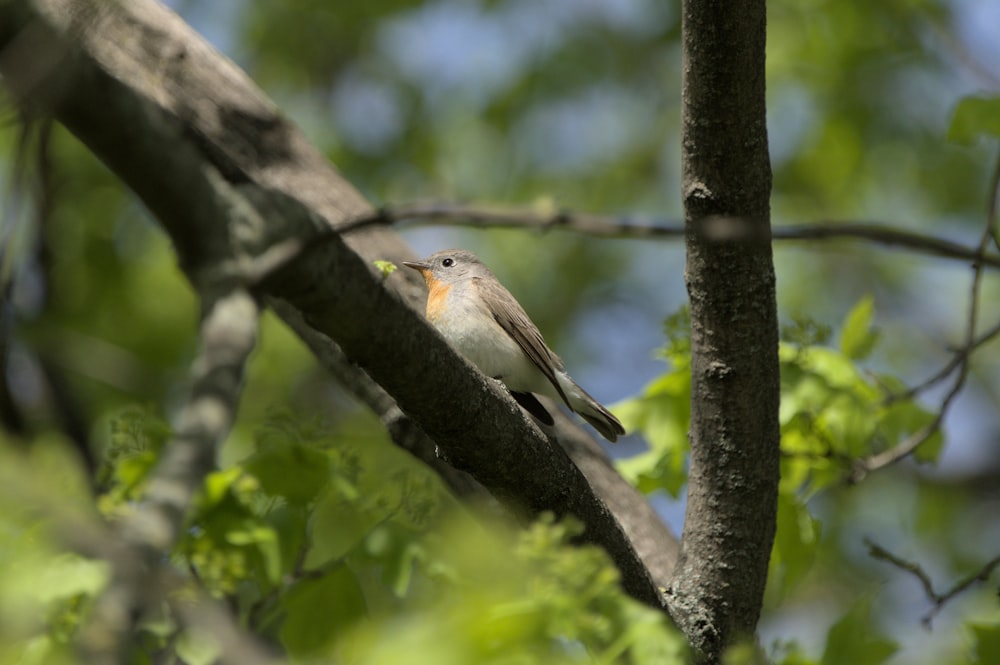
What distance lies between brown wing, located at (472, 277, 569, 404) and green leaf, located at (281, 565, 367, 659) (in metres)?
2.32

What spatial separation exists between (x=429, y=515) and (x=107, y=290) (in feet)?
20.4

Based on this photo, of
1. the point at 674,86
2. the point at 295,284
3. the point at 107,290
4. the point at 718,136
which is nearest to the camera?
the point at 295,284

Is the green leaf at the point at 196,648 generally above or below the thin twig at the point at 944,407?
below

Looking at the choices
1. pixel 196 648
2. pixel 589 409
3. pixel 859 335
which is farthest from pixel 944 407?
pixel 196 648

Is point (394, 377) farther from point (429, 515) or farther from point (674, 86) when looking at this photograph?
point (674, 86)

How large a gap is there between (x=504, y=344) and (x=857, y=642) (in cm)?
285

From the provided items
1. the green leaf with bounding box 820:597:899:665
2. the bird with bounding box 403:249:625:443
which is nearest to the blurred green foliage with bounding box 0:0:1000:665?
the green leaf with bounding box 820:597:899:665

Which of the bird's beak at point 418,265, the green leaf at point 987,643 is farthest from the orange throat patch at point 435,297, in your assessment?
the green leaf at point 987,643

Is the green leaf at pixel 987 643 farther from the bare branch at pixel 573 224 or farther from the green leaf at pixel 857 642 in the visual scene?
the bare branch at pixel 573 224

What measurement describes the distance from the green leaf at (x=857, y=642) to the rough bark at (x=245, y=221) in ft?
2.19

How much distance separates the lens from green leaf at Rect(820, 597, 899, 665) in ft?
12.1

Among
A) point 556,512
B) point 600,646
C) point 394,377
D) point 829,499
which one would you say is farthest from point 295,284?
point 829,499

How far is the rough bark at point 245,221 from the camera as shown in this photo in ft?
6.23

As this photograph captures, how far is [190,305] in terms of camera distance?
9.39 metres
